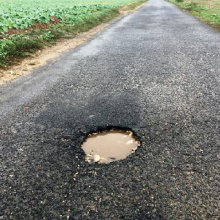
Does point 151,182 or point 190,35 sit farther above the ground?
point 151,182

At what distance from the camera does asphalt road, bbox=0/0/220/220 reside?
2463 mm

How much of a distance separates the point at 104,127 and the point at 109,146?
0.49m

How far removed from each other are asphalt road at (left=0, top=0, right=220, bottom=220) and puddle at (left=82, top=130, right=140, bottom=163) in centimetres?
11

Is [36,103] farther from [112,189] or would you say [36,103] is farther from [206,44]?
[206,44]

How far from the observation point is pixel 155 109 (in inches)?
172

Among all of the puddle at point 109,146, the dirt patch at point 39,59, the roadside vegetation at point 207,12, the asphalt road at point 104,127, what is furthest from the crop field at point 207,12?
the puddle at point 109,146

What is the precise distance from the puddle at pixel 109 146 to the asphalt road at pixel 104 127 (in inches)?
4.3

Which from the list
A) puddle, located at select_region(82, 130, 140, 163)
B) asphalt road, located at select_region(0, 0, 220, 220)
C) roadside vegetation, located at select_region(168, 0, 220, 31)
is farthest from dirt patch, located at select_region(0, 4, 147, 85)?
roadside vegetation, located at select_region(168, 0, 220, 31)

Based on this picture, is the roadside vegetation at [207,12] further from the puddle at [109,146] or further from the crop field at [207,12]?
the puddle at [109,146]

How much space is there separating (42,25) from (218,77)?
33.0 ft

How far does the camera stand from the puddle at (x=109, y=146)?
3.24 m

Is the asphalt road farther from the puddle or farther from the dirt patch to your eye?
the dirt patch

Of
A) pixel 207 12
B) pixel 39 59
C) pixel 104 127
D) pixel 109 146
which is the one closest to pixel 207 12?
pixel 207 12

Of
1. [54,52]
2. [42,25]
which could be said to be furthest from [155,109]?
[42,25]
